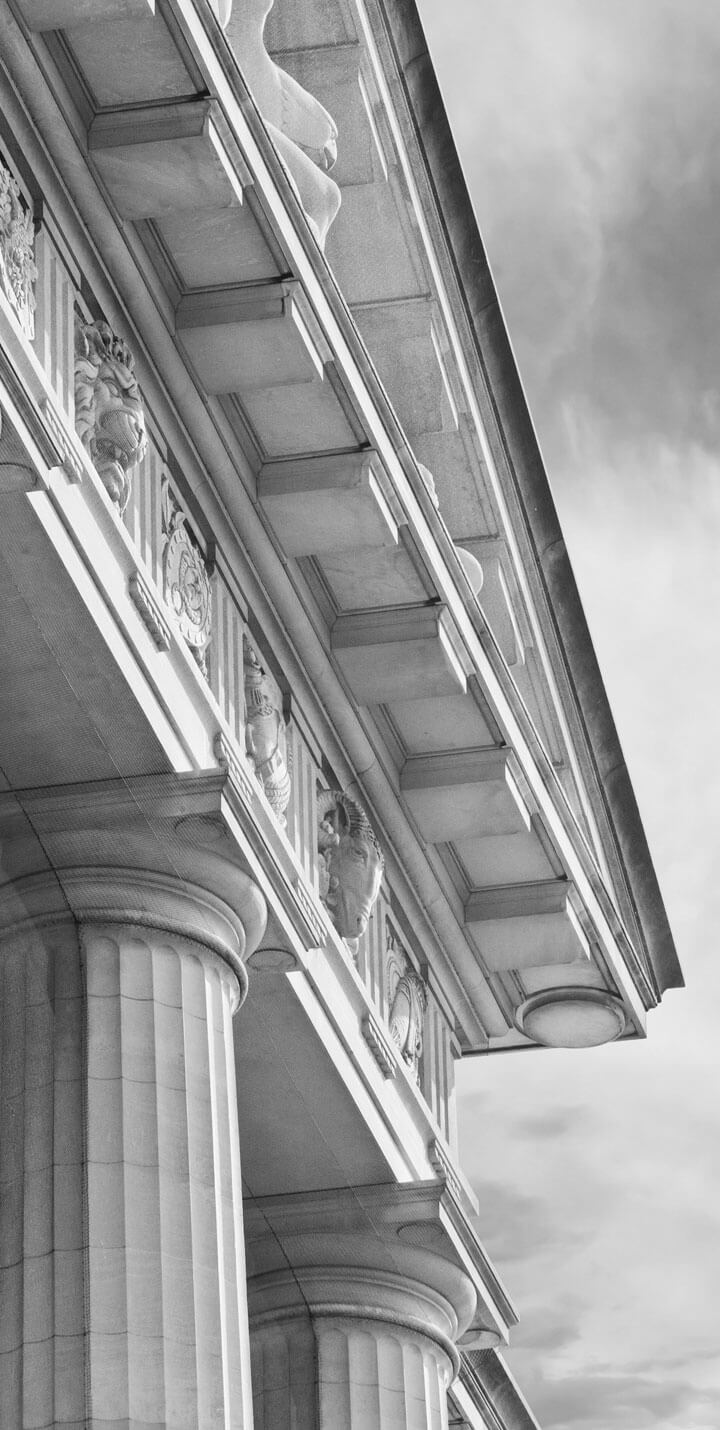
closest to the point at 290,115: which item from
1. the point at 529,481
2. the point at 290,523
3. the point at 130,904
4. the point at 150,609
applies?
the point at 290,523

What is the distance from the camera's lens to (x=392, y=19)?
865 inches

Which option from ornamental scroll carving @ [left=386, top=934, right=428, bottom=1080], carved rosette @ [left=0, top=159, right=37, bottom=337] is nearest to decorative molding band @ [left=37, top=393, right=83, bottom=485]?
carved rosette @ [left=0, top=159, right=37, bottom=337]

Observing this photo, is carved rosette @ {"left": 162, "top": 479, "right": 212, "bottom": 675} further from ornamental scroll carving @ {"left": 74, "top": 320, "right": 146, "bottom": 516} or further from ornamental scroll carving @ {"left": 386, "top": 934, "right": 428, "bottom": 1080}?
ornamental scroll carving @ {"left": 386, "top": 934, "right": 428, "bottom": 1080}

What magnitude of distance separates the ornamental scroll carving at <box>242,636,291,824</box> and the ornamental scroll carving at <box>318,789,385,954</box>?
1.36 metres

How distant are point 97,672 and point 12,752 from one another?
72 cm

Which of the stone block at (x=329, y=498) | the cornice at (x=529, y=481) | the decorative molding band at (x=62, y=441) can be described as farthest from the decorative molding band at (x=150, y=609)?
the cornice at (x=529, y=481)

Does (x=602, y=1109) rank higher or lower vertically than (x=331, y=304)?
higher

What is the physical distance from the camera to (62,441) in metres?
15.8

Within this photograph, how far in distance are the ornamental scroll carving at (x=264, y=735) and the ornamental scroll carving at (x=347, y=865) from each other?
1.36 meters

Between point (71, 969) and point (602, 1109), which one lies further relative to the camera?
point (602, 1109)

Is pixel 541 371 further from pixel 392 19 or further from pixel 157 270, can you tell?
pixel 157 270

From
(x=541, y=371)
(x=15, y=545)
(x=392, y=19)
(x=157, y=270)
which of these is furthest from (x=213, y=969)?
(x=541, y=371)

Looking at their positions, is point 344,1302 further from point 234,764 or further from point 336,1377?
point 234,764

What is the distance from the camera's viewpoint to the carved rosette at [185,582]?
59.5 feet
